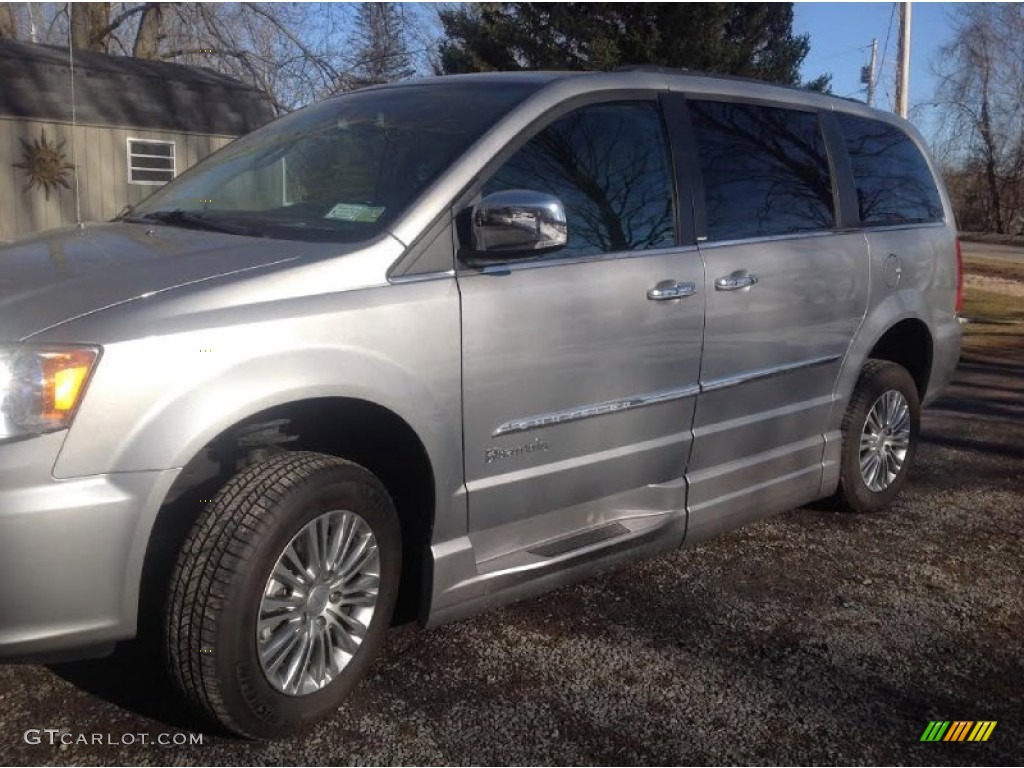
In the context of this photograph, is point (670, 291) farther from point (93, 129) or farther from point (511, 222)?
point (93, 129)

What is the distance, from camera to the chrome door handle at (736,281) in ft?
13.0

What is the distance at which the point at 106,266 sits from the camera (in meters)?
2.93

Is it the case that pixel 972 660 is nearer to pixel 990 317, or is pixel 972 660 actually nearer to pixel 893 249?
pixel 893 249

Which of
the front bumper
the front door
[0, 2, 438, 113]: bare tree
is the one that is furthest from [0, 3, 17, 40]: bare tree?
the front bumper

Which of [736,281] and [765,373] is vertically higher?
[736,281]

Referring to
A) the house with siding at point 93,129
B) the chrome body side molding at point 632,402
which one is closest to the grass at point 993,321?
the chrome body side molding at point 632,402

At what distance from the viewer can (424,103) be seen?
12.5 feet

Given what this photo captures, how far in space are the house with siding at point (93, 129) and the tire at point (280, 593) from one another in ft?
42.7

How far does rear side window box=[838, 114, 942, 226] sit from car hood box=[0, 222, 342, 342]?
295 cm

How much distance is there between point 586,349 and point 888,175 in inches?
98.3

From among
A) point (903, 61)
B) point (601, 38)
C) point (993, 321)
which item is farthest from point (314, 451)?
point (903, 61)

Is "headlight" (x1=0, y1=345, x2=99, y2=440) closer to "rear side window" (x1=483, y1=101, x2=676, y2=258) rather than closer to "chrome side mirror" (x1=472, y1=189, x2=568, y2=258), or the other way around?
"chrome side mirror" (x1=472, y1=189, x2=568, y2=258)

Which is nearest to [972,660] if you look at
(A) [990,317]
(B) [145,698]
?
(B) [145,698]

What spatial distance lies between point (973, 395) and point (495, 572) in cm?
644
